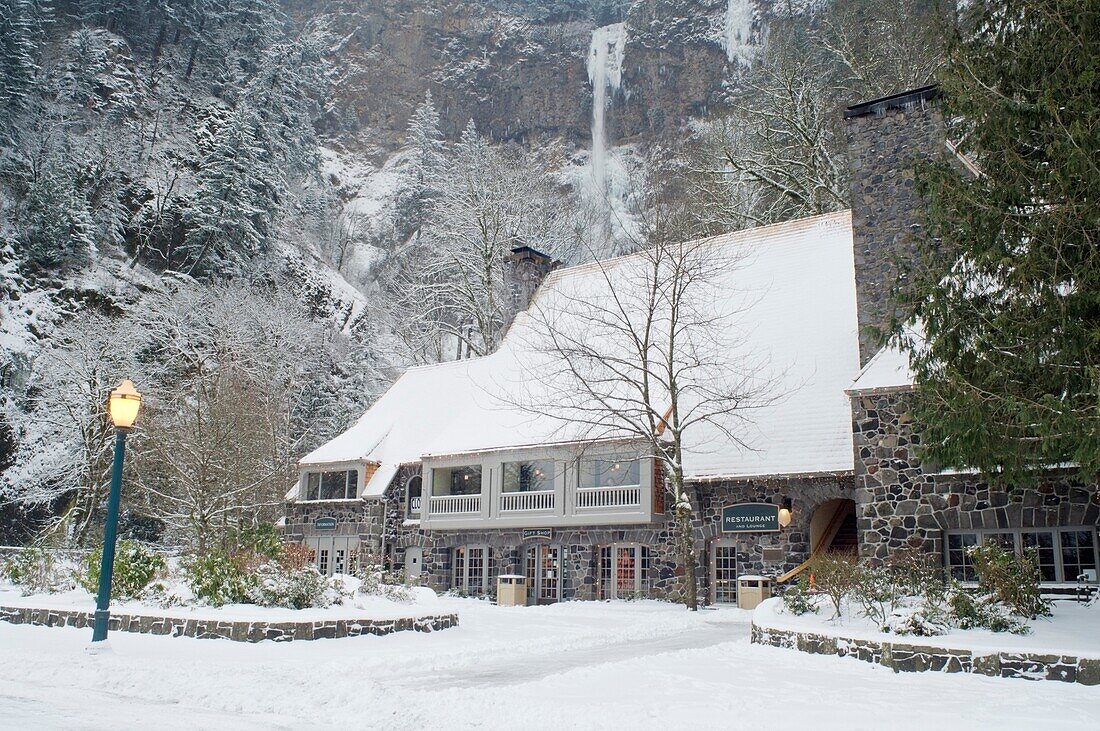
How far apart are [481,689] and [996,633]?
5.70 metres

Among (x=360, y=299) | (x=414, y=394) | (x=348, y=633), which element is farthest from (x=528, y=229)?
(x=348, y=633)

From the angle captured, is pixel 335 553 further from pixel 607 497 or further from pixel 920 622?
pixel 920 622

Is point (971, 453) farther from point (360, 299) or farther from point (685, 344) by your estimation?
point (360, 299)

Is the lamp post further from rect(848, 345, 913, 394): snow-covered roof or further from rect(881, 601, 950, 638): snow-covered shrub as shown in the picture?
rect(848, 345, 913, 394): snow-covered roof

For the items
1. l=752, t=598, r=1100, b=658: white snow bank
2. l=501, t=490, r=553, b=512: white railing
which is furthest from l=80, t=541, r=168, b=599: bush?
l=501, t=490, r=553, b=512: white railing

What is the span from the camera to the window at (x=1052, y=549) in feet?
47.2

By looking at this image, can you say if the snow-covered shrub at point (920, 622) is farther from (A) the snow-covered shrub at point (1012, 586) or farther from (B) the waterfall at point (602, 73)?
(B) the waterfall at point (602, 73)

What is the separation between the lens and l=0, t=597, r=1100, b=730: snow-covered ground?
21.7 ft

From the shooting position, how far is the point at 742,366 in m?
20.3

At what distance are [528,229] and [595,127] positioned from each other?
38.1m

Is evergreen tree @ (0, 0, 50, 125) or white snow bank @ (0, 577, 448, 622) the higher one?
evergreen tree @ (0, 0, 50, 125)

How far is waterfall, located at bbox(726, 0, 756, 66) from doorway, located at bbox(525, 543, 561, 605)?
51115 mm

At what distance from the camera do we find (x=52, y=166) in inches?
1455

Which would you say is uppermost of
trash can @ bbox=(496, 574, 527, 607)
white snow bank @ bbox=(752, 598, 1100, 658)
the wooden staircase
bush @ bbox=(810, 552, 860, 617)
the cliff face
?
the cliff face
